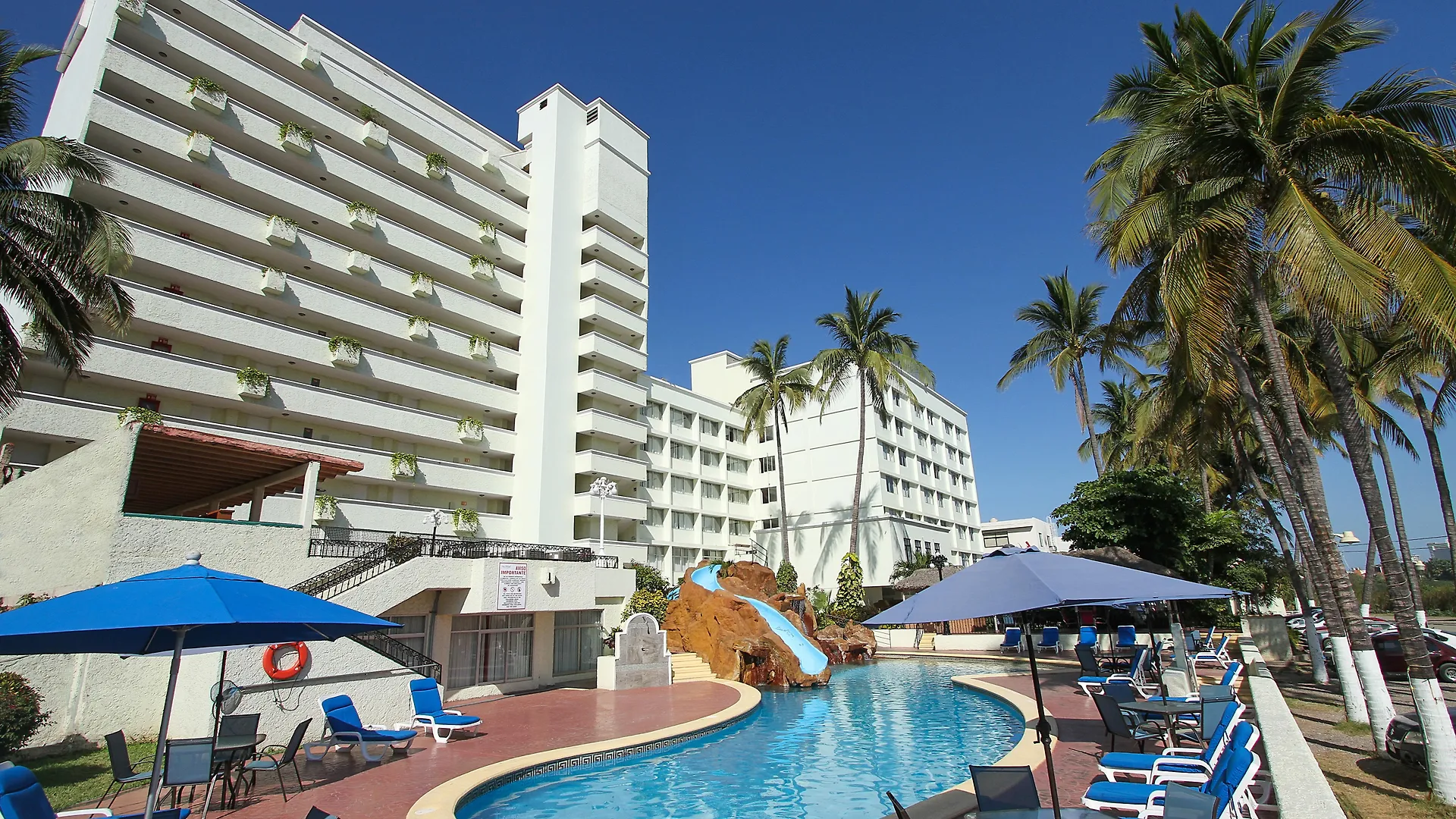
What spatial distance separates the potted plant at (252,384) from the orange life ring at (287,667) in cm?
1657

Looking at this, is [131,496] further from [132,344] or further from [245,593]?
[245,593]

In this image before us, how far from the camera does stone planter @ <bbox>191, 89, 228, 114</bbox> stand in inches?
1086

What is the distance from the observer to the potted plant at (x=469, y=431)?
3342cm

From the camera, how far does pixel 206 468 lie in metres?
18.4

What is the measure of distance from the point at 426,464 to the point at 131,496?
11226mm

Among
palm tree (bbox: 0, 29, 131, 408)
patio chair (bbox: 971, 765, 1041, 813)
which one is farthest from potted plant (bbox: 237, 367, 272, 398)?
patio chair (bbox: 971, 765, 1041, 813)

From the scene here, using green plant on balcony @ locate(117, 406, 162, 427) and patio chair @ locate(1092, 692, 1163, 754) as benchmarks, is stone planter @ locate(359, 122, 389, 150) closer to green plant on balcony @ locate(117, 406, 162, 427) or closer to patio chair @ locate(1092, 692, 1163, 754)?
green plant on balcony @ locate(117, 406, 162, 427)

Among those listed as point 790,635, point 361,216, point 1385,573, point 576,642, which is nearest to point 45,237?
point 361,216

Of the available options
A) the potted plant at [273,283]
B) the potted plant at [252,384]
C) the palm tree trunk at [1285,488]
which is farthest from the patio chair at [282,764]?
the potted plant at [273,283]

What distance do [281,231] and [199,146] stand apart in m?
3.93

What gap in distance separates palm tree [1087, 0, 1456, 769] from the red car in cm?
842

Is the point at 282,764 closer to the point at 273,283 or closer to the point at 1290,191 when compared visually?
the point at 1290,191

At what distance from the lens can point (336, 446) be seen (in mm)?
29016

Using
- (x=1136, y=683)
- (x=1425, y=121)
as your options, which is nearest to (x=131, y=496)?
(x=1136, y=683)
